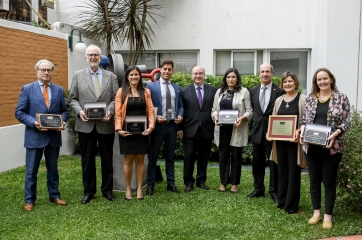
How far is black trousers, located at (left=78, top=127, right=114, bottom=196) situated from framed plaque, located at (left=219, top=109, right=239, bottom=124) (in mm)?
1583

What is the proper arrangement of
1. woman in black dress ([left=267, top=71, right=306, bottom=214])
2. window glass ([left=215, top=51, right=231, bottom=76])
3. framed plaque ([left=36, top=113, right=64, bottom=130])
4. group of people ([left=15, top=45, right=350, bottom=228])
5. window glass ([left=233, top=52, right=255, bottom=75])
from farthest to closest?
1. window glass ([left=215, top=51, right=231, bottom=76])
2. window glass ([left=233, top=52, right=255, bottom=75])
3. framed plaque ([left=36, top=113, right=64, bottom=130])
4. woman in black dress ([left=267, top=71, right=306, bottom=214])
5. group of people ([left=15, top=45, right=350, bottom=228])

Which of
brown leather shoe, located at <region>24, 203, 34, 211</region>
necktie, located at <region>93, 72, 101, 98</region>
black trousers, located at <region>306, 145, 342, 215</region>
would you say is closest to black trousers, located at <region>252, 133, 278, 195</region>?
black trousers, located at <region>306, 145, 342, 215</region>

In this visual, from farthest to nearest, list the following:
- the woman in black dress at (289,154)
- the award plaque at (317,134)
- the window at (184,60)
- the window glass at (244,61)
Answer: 1. the window at (184,60)
2. the window glass at (244,61)
3. the woman in black dress at (289,154)
4. the award plaque at (317,134)

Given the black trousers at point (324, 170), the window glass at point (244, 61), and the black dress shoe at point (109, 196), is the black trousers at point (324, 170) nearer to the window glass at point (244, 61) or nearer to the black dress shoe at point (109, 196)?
the black dress shoe at point (109, 196)

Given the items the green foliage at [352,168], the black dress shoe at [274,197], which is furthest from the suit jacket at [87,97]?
the green foliage at [352,168]

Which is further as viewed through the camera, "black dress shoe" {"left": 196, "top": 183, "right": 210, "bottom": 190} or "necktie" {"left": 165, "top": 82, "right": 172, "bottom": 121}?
"black dress shoe" {"left": 196, "top": 183, "right": 210, "bottom": 190}

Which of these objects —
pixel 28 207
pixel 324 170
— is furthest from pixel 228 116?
pixel 28 207

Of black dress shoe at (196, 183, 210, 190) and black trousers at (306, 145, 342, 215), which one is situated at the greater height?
black trousers at (306, 145, 342, 215)

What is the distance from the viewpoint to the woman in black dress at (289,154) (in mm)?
5277

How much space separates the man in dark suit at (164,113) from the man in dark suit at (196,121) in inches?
5.8

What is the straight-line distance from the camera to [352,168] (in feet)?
16.1

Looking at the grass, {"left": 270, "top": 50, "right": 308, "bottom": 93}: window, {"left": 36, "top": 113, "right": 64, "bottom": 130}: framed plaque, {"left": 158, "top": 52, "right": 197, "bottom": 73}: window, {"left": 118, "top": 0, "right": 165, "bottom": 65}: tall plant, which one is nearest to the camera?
the grass

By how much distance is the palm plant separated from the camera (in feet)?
35.9

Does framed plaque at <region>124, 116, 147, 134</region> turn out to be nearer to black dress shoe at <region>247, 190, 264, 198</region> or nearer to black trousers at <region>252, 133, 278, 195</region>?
black trousers at <region>252, 133, 278, 195</region>
